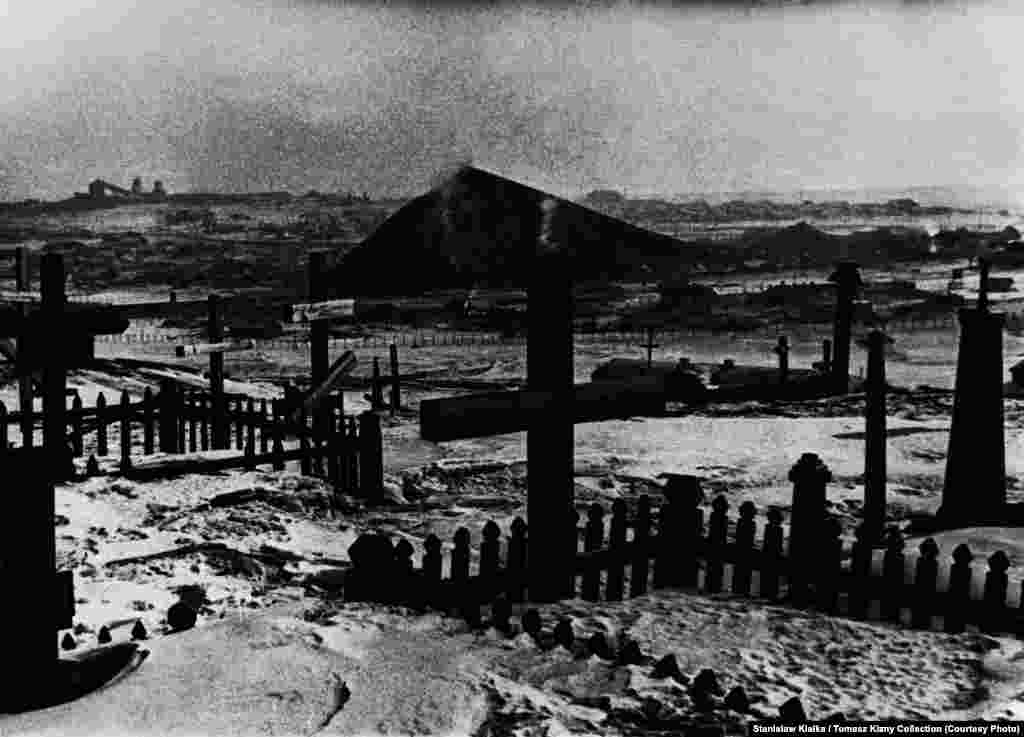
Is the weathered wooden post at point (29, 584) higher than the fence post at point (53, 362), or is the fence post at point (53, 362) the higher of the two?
the fence post at point (53, 362)

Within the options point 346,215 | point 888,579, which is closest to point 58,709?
point 888,579

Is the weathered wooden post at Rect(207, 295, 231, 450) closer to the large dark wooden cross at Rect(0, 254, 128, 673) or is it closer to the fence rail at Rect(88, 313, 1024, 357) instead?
the large dark wooden cross at Rect(0, 254, 128, 673)

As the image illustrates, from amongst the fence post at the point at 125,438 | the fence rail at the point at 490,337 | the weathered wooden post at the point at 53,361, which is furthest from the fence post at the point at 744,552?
the fence rail at the point at 490,337

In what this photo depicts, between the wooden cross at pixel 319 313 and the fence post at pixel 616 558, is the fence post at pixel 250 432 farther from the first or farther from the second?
the fence post at pixel 616 558

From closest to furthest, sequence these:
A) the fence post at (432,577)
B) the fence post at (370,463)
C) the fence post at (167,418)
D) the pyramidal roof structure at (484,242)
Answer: the pyramidal roof structure at (484,242) < the fence post at (432,577) < the fence post at (370,463) < the fence post at (167,418)

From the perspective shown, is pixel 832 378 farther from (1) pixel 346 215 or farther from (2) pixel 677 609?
(1) pixel 346 215

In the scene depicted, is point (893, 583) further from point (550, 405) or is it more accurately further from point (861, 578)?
point (550, 405)

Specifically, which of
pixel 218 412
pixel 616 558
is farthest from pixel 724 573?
pixel 218 412
